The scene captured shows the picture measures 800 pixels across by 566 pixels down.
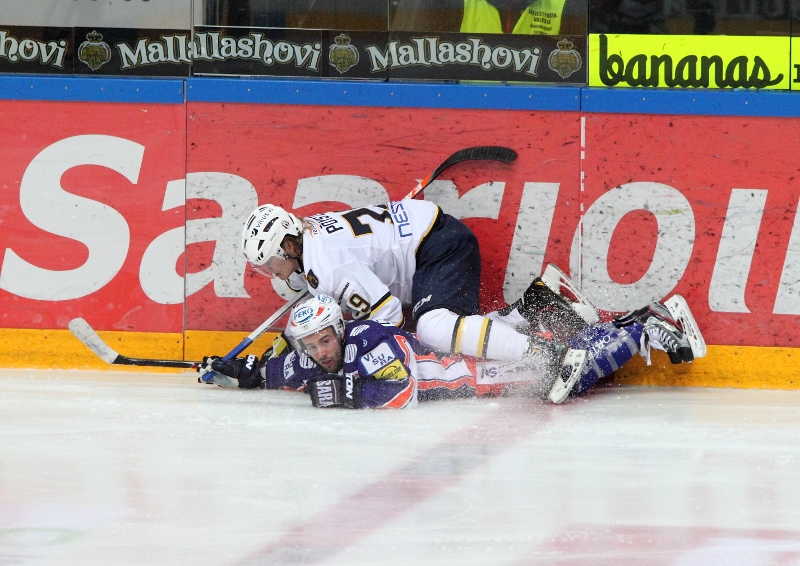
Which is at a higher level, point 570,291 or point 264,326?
point 570,291

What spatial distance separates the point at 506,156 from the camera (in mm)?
→ 4746

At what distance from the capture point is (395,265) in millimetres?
4578

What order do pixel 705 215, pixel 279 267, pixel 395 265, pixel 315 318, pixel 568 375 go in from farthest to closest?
pixel 705 215 < pixel 395 265 < pixel 279 267 < pixel 568 375 < pixel 315 318

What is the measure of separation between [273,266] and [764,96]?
2.29 metres

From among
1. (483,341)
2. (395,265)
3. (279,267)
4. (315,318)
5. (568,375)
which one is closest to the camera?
(315,318)

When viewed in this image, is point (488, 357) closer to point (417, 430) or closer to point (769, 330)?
point (417, 430)

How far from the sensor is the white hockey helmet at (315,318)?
158 inches

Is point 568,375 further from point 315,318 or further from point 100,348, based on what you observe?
point 100,348

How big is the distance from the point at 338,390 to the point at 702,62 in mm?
2234

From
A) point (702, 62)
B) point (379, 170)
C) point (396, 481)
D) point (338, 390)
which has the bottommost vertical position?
point (396, 481)

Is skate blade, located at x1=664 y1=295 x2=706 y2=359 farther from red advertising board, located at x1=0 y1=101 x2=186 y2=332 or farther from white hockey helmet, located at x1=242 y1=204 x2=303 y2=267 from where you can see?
red advertising board, located at x1=0 y1=101 x2=186 y2=332

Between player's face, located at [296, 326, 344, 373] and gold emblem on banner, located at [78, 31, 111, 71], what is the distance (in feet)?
6.05

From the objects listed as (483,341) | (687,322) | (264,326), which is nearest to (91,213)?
(264,326)

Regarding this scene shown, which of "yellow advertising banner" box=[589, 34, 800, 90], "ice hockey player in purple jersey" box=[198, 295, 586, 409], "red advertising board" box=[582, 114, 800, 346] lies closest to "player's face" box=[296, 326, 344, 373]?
"ice hockey player in purple jersey" box=[198, 295, 586, 409]
